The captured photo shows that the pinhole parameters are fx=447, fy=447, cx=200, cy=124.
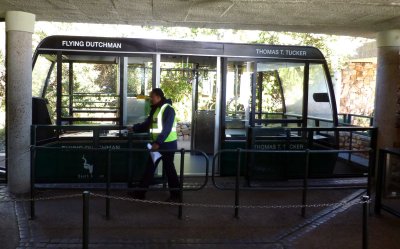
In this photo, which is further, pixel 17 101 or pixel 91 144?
pixel 91 144

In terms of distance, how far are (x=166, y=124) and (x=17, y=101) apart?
94.1 inches

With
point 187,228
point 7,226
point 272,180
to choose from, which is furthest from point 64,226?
point 272,180

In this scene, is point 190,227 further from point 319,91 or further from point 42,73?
point 319,91

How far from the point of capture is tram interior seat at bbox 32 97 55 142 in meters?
7.27

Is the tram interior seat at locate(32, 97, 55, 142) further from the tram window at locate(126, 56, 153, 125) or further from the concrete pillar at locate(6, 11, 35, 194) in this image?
the tram window at locate(126, 56, 153, 125)

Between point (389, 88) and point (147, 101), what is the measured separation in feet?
14.3

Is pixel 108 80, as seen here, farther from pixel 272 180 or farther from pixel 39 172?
pixel 272 180

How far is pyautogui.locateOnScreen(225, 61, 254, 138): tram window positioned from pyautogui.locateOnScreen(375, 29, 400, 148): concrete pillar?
240 centimetres

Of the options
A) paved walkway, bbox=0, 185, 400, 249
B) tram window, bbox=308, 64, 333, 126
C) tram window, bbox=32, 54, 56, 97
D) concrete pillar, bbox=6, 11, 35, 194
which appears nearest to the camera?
paved walkway, bbox=0, 185, 400, 249

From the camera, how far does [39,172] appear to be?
7.22 metres

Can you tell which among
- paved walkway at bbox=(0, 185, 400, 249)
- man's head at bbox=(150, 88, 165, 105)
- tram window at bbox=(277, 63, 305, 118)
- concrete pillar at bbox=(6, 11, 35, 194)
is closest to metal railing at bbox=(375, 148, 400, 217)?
paved walkway at bbox=(0, 185, 400, 249)

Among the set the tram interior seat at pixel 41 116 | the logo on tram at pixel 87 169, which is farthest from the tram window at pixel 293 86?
the tram interior seat at pixel 41 116

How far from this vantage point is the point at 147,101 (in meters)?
7.84

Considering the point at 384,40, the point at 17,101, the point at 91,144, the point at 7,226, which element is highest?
the point at 384,40
